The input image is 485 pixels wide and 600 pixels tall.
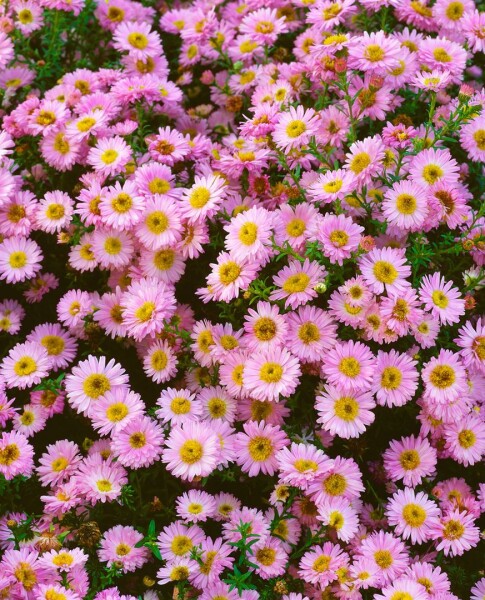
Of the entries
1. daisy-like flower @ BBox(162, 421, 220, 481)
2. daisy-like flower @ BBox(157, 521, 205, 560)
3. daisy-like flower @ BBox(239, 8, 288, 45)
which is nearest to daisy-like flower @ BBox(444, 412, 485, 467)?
daisy-like flower @ BBox(162, 421, 220, 481)

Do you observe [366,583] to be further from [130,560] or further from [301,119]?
[301,119]

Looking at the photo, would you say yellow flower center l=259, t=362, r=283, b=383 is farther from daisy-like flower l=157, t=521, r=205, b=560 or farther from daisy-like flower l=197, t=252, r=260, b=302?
daisy-like flower l=157, t=521, r=205, b=560

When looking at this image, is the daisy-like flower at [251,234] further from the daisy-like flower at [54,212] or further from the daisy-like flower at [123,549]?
the daisy-like flower at [123,549]

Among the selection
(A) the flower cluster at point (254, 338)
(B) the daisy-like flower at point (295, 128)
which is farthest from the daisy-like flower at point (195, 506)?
(B) the daisy-like flower at point (295, 128)

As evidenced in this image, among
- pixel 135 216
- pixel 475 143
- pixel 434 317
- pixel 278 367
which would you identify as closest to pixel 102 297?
pixel 135 216

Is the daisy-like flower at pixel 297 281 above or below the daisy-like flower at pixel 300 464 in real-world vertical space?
above
